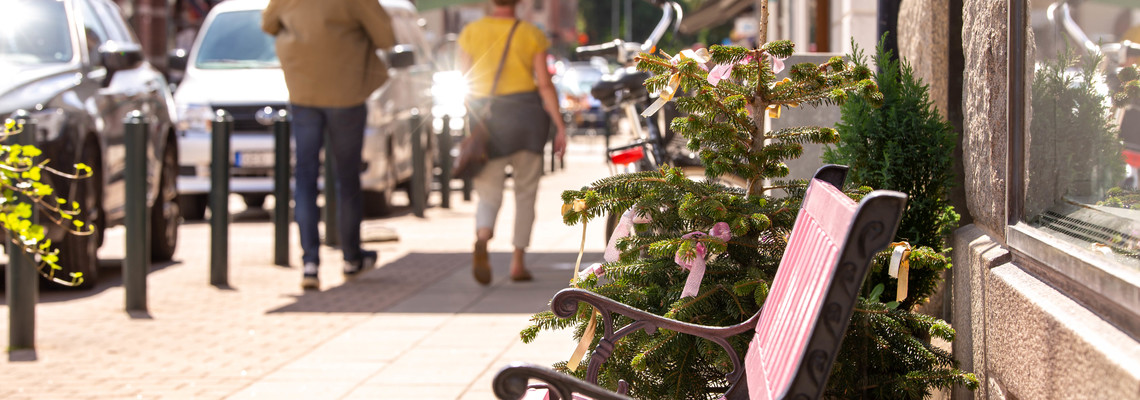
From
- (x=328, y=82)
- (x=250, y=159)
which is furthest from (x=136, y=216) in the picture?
(x=250, y=159)

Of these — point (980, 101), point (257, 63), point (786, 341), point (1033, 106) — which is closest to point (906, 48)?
point (980, 101)

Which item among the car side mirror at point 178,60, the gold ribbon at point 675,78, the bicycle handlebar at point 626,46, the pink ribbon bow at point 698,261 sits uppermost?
the car side mirror at point 178,60

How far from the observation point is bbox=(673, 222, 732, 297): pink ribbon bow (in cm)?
310

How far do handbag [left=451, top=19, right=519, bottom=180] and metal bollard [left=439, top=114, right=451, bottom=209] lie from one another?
A: 641 cm

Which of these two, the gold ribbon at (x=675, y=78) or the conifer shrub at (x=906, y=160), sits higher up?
the gold ribbon at (x=675, y=78)

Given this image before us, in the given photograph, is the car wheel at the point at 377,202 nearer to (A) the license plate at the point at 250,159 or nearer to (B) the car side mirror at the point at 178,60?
(A) the license plate at the point at 250,159

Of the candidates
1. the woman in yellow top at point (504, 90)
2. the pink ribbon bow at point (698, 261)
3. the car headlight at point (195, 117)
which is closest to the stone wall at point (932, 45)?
the pink ribbon bow at point (698, 261)

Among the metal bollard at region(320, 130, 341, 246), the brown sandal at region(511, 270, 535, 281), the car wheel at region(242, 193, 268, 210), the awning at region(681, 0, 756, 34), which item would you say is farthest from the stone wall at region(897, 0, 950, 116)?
the awning at region(681, 0, 756, 34)

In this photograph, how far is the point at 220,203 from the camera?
8.41m

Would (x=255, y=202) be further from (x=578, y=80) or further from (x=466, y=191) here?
(x=578, y=80)

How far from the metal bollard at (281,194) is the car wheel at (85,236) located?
1.17 meters

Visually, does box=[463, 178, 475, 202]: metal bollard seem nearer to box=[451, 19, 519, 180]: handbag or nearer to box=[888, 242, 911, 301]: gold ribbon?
box=[451, 19, 519, 180]: handbag

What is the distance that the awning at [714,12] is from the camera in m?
18.6

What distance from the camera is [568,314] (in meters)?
3.04
